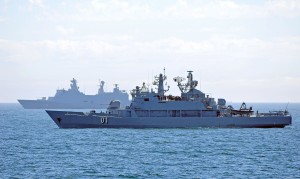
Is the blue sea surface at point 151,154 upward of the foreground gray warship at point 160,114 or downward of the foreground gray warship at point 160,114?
downward

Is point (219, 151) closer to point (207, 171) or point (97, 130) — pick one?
point (207, 171)

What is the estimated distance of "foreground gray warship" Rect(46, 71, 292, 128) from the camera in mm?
64312

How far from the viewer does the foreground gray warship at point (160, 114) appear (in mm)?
64312

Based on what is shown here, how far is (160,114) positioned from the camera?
65.2 m

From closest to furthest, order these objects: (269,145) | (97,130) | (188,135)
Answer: (269,145)
(188,135)
(97,130)

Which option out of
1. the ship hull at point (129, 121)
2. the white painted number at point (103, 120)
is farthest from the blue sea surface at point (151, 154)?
the white painted number at point (103, 120)

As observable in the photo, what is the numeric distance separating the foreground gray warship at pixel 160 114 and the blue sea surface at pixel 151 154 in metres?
Result: 1.16

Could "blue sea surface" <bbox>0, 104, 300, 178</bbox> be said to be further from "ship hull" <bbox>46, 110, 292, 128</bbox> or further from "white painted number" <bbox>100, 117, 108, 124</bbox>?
"white painted number" <bbox>100, 117, 108, 124</bbox>

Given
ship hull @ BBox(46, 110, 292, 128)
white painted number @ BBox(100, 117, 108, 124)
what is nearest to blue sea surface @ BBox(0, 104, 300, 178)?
ship hull @ BBox(46, 110, 292, 128)

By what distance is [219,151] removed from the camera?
4556 centimetres

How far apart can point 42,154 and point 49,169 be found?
8.51 meters

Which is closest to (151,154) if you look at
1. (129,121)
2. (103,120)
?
(129,121)

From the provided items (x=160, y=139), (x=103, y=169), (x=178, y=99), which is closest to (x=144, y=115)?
(x=178, y=99)

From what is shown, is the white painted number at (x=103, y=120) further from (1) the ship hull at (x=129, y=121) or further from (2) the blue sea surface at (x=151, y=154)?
(2) the blue sea surface at (x=151, y=154)
